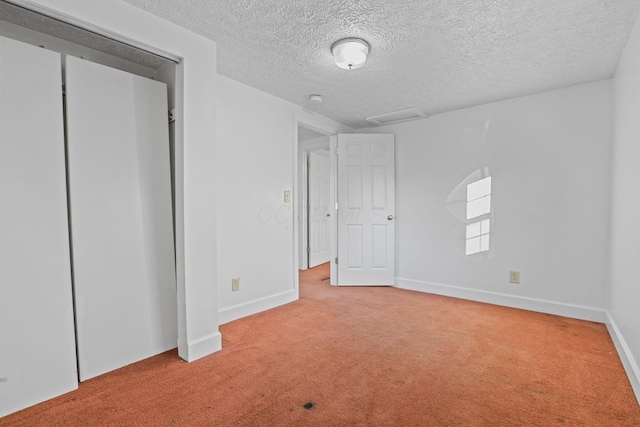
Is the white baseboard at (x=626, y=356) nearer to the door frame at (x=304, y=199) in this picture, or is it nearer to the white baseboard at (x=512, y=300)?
the white baseboard at (x=512, y=300)

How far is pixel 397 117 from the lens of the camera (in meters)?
3.89

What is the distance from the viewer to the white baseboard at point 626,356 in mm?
1697

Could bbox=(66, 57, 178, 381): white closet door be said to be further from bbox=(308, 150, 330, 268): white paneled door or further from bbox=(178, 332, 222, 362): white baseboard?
bbox=(308, 150, 330, 268): white paneled door

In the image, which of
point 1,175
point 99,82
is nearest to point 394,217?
point 99,82

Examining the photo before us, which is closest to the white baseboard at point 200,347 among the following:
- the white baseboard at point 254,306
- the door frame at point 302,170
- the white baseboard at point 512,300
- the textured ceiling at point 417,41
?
the white baseboard at point 254,306

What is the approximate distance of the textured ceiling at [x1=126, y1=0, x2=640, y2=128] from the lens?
1.79 meters

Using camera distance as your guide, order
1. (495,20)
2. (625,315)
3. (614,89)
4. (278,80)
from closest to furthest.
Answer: (495,20) < (625,315) < (614,89) < (278,80)

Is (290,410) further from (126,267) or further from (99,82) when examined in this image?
(99,82)

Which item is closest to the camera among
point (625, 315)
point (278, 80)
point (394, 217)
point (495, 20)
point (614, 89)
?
point (495, 20)

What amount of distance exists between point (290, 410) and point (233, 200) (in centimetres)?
184

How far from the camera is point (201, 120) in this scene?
7.00 ft

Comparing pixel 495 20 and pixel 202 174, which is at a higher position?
pixel 495 20

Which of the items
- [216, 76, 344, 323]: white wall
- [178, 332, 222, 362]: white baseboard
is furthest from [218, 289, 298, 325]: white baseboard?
[178, 332, 222, 362]: white baseboard

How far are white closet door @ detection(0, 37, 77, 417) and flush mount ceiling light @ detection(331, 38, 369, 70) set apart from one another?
5.60ft
